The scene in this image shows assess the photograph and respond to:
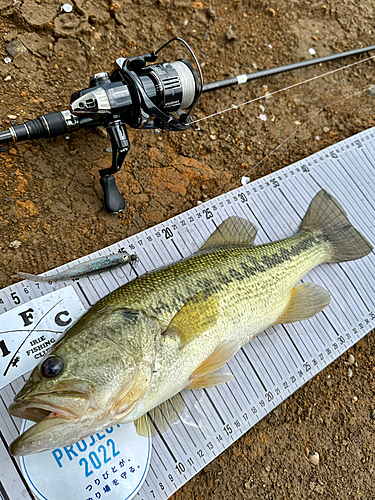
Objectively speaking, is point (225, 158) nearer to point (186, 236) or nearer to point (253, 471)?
point (186, 236)

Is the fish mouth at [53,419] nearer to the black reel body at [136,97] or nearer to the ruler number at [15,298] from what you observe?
the ruler number at [15,298]

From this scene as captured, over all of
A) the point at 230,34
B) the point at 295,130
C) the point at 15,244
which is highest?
the point at 230,34

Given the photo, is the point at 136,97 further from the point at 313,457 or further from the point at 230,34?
the point at 313,457

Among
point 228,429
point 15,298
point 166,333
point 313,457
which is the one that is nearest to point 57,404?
point 166,333

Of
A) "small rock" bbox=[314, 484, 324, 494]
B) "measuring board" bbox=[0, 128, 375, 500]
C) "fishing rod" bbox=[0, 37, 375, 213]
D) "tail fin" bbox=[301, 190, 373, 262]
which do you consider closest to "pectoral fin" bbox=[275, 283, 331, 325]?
"measuring board" bbox=[0, 128, 375, 500]

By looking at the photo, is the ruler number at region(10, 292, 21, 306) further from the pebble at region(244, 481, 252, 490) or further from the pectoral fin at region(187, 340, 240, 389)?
the pebble at region(244, 481, 252, 490)

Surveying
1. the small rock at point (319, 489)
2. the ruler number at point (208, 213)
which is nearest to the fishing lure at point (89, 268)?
the ruler number at point (208, 213)
